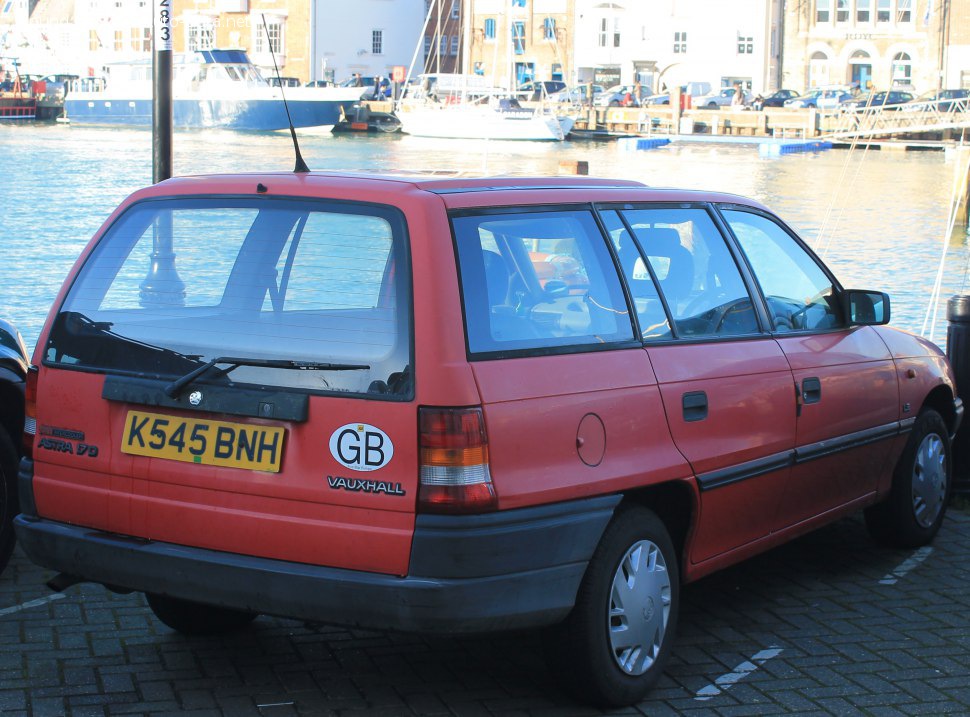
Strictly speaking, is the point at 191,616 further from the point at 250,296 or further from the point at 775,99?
the point at 775,99

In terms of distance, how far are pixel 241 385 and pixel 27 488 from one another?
98 cm

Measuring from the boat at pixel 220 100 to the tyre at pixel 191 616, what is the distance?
65.2 meters

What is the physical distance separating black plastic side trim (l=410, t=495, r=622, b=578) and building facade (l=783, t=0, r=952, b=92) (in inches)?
3030

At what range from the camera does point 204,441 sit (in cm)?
412

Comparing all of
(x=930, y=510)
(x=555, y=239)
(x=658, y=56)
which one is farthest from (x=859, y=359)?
(x=658, y=56)

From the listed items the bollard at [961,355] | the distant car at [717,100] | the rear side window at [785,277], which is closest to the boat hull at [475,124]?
the distant car at [717,100]

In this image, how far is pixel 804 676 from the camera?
4.80m

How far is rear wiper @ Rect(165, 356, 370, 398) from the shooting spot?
3966 mm

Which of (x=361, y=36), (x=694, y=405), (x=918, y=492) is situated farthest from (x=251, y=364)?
(x=361, y=36)

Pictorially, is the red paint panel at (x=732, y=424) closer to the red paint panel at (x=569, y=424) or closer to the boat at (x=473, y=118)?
the red paint panel at (x=569, y=424)

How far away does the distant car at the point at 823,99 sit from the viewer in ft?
225

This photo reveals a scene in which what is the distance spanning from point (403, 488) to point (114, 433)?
3.47 feet

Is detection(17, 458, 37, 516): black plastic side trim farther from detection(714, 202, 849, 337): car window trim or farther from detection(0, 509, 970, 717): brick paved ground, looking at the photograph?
detection(714, 202, 849, 337): car window trim

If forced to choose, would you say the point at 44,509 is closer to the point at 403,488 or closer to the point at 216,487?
the point at 216,487
